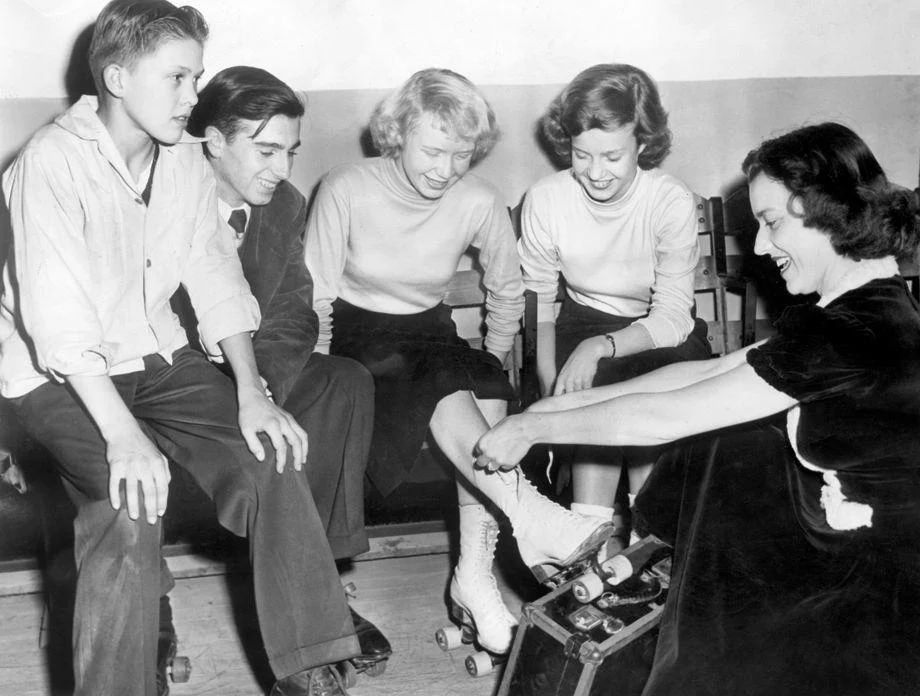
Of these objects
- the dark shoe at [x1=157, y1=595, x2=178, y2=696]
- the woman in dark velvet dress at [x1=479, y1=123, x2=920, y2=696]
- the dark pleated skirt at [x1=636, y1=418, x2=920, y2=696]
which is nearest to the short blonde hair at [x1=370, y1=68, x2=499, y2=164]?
the woman in dark velvet dress at [x1=479, y1=123, x2=920, y2=696]

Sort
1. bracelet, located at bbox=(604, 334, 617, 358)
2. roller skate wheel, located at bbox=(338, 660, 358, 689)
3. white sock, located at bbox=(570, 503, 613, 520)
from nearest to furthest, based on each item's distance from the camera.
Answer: roller skate wheel, located at bbox=(338, 660, 358, 689) → white sock, located at bbox=(570, 503, 613, 520) → bracelet, located at bbox=(604, 334, 617, 358)

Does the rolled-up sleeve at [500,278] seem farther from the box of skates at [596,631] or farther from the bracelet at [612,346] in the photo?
the box of skates at [596,631]

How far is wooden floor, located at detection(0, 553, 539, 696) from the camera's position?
2.13 m

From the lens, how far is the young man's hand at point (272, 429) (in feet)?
6.18

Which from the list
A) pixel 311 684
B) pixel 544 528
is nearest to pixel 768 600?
pixel 544 528

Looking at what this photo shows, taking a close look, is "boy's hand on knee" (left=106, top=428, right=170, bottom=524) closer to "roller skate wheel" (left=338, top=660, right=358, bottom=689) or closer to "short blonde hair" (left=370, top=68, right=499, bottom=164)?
"roller skate wheel" (left=338, top=660, right=358, bottom=689)

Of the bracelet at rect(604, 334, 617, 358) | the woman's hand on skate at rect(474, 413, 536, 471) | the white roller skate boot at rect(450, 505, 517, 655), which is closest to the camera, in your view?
the woman's hand on skate at rect(474, 413, 536, 471)

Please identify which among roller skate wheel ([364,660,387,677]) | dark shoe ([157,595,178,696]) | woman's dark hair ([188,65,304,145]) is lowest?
roller skate wheel ([364,660,387,677])

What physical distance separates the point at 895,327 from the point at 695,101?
6.29 ft

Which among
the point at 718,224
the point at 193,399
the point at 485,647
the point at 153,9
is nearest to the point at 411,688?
the point at 485,647

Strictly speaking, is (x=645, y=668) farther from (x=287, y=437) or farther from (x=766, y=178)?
(x=766, y=178)

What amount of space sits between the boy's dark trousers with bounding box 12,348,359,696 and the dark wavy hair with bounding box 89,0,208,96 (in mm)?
A: 643

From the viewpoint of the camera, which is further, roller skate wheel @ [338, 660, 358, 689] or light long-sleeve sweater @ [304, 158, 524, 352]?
light long-sleeve sweater @ [304, 158, 524, 352]

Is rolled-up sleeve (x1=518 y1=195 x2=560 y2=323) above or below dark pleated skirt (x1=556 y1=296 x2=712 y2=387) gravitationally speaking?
above
